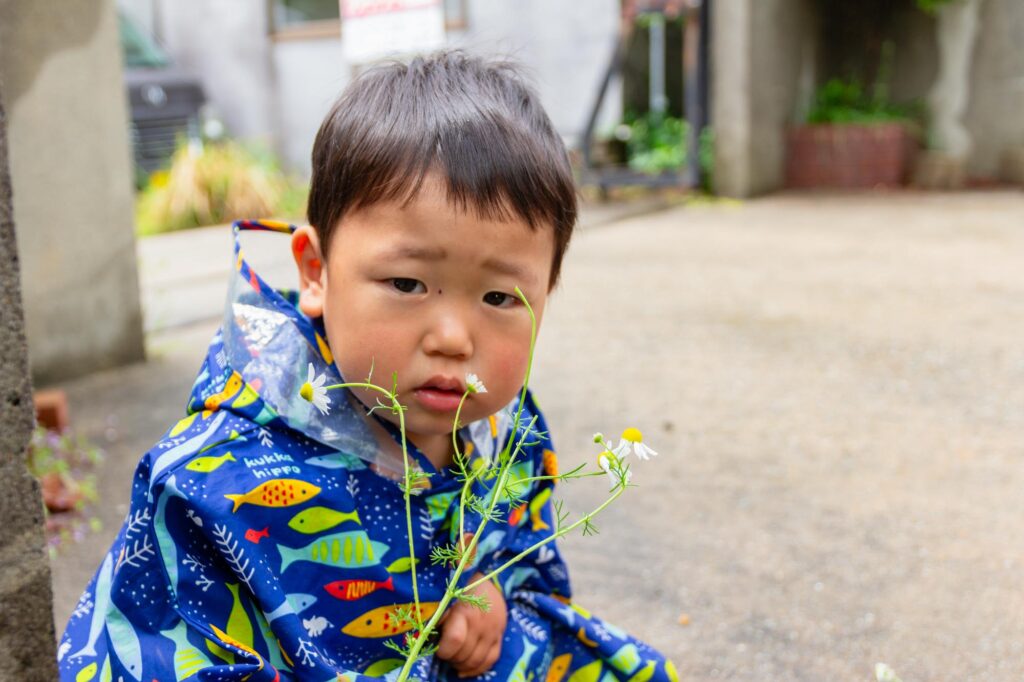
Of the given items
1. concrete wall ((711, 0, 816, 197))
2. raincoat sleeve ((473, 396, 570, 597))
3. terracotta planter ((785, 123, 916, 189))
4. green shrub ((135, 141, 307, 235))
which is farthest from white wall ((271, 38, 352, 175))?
raincoat sleeve ((473, 396, 570, 597))

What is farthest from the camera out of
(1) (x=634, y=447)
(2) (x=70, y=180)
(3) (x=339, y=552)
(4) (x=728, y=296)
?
(4) (x=728, y=296)

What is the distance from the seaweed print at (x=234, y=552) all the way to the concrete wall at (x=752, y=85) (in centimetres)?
816

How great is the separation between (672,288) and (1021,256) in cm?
204

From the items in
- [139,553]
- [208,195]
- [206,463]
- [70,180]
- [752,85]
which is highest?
[752,85]

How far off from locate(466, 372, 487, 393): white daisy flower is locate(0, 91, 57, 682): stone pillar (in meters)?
0.47

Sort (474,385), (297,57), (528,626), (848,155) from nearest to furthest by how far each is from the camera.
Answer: (474,385) < (528,626) < (848,155) < (297,57)

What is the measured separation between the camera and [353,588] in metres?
1.28

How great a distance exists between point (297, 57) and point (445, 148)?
10.1m

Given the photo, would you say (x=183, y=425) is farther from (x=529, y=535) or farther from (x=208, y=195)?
(x=208, y=195)

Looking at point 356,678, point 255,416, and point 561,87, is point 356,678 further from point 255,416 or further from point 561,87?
point 561,87

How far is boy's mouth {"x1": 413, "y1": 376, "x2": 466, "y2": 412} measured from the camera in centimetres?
124

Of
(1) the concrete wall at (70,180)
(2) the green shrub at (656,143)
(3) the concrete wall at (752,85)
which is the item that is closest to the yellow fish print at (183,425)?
(1) the concrete wall at (70,180)

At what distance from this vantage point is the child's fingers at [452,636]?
1321mm

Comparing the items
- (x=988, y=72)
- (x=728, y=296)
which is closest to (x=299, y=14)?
(x=988, y=72)
